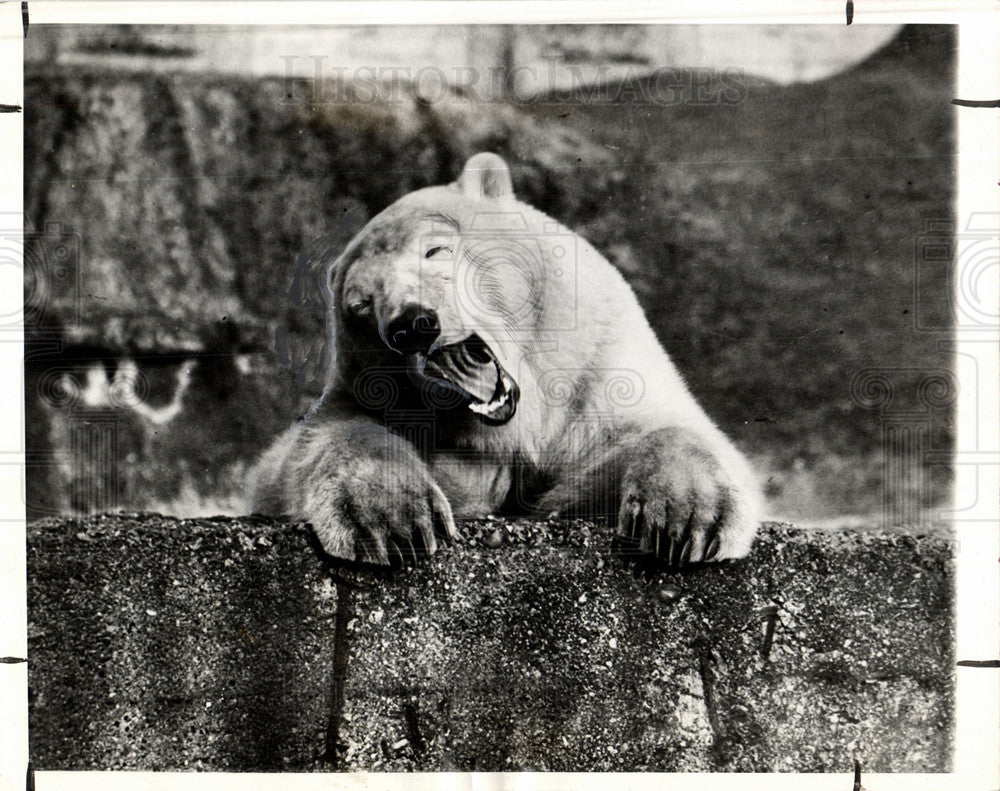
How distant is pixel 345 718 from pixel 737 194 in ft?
9.01

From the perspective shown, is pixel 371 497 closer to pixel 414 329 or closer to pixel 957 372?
pixel 414 329

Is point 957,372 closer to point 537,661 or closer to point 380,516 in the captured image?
point 537,661

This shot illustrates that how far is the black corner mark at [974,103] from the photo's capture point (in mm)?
2510

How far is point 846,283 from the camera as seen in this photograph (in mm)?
2533

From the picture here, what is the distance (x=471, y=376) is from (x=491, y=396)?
0.12 m

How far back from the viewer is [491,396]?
8.32 ft

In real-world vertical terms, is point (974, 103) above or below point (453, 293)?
above

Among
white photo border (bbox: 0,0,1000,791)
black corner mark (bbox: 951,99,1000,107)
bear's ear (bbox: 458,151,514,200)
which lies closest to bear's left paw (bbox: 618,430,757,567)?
white photo border (bbox: 0,0,1000,791)

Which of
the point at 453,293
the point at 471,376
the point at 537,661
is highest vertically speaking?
the point at 453,293

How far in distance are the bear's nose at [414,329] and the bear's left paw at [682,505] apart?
3.28 feet

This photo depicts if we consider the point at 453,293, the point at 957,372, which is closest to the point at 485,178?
A: the point at 453,293

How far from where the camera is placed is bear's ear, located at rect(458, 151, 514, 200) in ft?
8.32

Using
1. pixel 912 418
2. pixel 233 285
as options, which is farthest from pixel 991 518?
pixel 233 285

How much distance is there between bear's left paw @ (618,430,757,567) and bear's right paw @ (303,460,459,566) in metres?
0.79
